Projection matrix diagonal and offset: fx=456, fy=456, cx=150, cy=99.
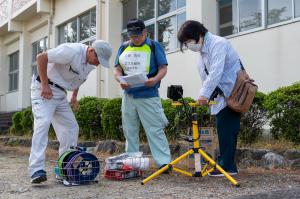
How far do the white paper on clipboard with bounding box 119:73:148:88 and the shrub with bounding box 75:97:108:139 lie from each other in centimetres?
479

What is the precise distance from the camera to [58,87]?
5625 mm

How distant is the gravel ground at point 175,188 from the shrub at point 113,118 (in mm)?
3577

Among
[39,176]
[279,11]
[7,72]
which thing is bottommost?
[39,176]

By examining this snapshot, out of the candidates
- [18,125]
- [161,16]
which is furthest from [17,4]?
[161,16]

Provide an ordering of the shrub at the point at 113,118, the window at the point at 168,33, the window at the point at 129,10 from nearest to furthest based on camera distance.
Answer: the shrub at the point at 113,118
the window at the point at 168,33
the window at the point at 129,10

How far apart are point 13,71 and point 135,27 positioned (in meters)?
20.0

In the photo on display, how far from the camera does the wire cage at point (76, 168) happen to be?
5348mm

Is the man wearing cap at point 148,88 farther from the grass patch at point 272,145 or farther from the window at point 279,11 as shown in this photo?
the window at point 279,11

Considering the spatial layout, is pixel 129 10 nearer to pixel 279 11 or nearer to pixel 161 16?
pixel 161 16

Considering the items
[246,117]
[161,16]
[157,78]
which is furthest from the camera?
[161,16]

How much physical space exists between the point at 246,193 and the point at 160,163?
1463 millimetres

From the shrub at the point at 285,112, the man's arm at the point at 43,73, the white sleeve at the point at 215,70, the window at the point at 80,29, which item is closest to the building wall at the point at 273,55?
the shrub at the point at 285,112

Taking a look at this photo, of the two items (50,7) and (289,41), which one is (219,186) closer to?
(289,41)

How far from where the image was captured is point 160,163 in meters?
5.83
